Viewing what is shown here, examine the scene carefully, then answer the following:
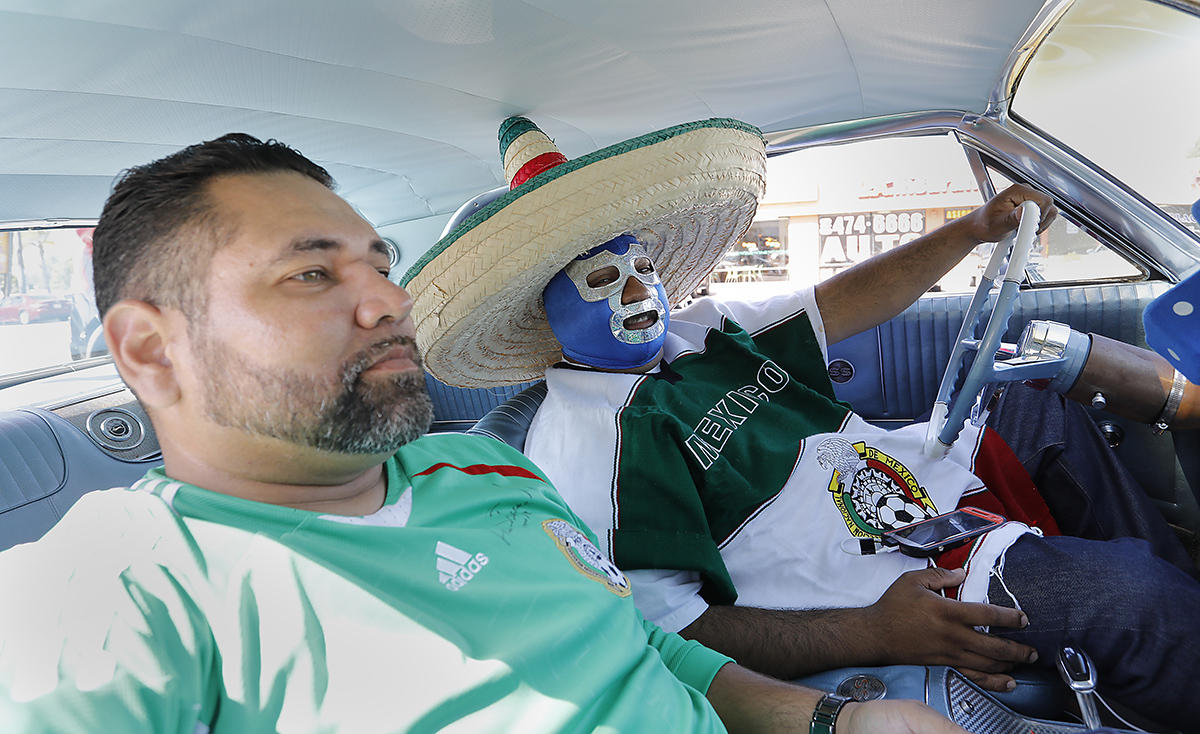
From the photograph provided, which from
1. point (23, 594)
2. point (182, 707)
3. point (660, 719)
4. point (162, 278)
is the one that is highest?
point (162, 278)

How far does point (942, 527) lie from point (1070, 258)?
5.12 ft

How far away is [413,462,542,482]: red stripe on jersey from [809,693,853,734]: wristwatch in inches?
22.4

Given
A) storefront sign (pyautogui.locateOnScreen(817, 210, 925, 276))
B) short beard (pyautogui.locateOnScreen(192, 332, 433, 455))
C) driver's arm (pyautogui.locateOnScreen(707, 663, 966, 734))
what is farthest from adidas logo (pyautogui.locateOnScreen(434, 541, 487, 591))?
storefront sign (pyautogui.locateOnScreen(817, 210, 925, 276))

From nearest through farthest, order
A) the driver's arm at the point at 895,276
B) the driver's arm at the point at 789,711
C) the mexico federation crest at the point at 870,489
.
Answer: the driver's arm at the point at 789,711 < the mexico federation crest at the point at 870,489 < the driver's arm at the point at 895,276

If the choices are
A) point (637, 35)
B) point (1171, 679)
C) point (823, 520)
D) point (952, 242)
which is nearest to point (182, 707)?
point (823, 520)

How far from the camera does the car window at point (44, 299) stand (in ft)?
8.57

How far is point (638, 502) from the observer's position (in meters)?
1.68

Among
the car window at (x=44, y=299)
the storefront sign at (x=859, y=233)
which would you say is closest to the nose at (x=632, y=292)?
the car window at (x=44, y=299)

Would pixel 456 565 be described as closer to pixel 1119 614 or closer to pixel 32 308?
pixel 1119 614

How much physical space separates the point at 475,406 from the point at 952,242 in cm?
269

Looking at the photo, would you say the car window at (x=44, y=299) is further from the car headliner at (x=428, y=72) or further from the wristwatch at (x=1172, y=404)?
the wristwatch at (x=1172, y=404)

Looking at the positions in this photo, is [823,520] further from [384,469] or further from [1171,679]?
[384,469]

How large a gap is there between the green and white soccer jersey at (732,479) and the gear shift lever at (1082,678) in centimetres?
21

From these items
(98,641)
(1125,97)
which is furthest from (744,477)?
(1125,97)
